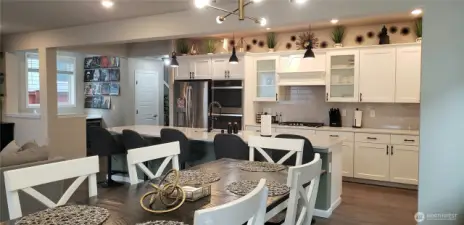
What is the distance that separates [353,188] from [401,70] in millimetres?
1949

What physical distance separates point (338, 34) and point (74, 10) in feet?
13.5

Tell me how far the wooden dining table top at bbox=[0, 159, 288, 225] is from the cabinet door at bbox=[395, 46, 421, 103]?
3573 millimetres

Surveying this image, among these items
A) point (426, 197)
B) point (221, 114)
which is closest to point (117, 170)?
point (221, 114)

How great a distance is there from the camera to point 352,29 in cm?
602

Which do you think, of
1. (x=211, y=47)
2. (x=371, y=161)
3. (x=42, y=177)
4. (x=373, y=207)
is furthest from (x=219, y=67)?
(x=42, y=177)

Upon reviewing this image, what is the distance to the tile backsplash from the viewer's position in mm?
5664

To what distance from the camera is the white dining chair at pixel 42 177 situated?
71.7 inches

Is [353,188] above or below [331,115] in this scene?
below

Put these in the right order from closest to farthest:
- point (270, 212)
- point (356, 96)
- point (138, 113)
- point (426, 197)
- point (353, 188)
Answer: point (270, 212), point (426, 197), point (353, 188), point (356, 96), point (138, 113)

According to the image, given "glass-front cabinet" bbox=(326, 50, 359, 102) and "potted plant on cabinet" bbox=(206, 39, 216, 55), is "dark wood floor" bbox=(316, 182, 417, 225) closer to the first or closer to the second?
Result: "glass-front cabinet" bbox=(326, 50, 359, 102)

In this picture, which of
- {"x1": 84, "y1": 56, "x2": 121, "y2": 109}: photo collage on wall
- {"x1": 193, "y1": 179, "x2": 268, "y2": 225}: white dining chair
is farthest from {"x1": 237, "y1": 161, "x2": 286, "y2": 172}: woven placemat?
{"x1": 84, "y1": 56, "x2": 121, "y2": 109}: photo collage on wall

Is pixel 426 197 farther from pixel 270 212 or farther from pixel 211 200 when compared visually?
pixel 211 200

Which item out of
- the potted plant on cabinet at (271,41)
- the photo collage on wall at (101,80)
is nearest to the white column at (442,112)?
the potted plant on cabinet at (271,41)

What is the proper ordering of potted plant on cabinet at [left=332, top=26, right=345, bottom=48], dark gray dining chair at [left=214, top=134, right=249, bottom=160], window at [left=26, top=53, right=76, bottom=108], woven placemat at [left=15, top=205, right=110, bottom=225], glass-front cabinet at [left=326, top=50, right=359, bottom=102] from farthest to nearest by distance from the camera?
window at [left=26, top=53, right=76, bottom=108], potted plant on cabinet at [left=332, top=26, right=345, bottom=48], glass-front cabinet at [left=326, top=50, right=359, bottom=102], dark gray dining chair at [left=214, top=134, right=249, bottom=160], woven placemat at [left=15, top=205, right=110, bottom=225]
